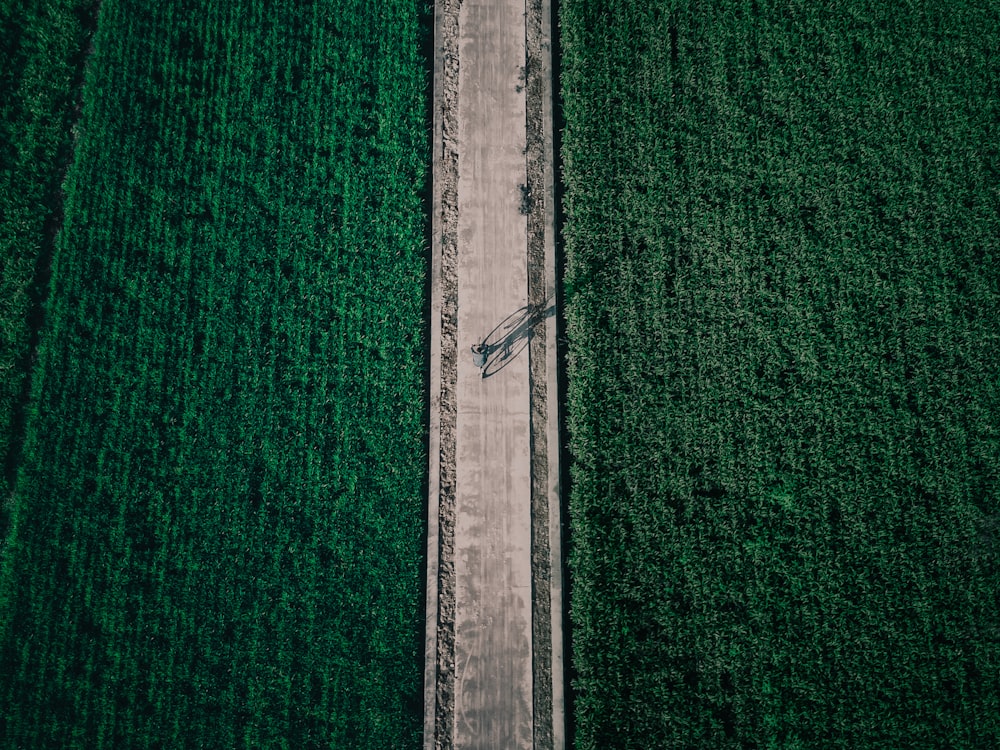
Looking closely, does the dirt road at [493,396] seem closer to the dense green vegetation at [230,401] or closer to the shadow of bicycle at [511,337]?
the shadow of bicycle at [511,337]

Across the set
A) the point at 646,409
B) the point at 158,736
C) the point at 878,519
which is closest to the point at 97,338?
the point at 158,736

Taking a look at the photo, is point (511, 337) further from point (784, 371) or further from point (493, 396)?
point (784, 371)

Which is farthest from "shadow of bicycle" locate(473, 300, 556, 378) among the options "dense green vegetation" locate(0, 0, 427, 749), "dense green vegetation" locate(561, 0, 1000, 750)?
"dense green vegetation" locate(0, 0, 427, 749)

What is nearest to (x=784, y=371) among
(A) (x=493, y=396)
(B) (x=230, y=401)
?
(A) (x=493, y=396)

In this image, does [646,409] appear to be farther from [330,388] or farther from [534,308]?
[330,388]

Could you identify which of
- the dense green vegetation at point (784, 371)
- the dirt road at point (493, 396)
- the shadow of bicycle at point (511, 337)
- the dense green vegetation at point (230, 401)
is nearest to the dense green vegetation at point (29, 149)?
the dense green vegetation at point (230, 401)

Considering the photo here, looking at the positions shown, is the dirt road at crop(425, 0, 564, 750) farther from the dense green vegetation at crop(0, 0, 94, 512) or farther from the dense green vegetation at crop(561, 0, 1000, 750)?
the dense green vegetation at crop(0, 0, 94, 512)
